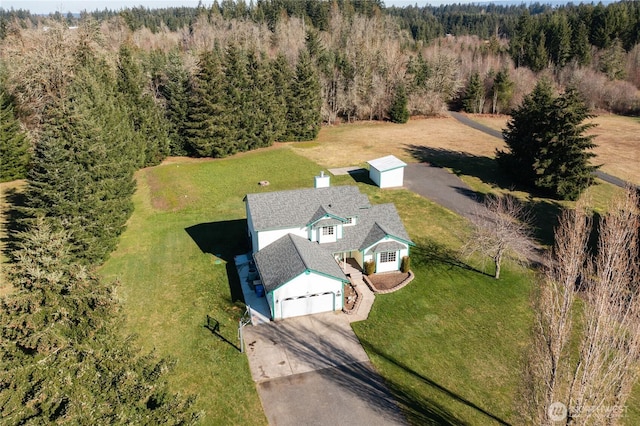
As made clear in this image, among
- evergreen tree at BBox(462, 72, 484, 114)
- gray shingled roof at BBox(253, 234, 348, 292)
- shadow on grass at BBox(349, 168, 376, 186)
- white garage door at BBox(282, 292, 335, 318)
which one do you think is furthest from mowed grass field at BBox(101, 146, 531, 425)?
evergreen tree at BBox(462, 72, 484, 114)

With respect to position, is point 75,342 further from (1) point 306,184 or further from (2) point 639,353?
(1) point 306,184

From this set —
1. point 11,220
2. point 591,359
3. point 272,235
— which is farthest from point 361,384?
point 11,220

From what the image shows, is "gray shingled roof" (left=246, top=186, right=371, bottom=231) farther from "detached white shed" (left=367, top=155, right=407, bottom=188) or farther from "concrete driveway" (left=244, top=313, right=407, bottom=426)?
"detached white shed" (left=367, top=155, right=407, bottom=188)

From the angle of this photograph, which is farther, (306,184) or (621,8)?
(621,8)

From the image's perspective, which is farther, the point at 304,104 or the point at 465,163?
the point at 304,104

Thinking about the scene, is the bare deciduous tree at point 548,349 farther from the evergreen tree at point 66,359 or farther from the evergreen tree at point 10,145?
the evergreen tree at point 10,145

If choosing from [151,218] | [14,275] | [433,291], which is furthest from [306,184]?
[14,275]

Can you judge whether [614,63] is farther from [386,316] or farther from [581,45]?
[386,316]
